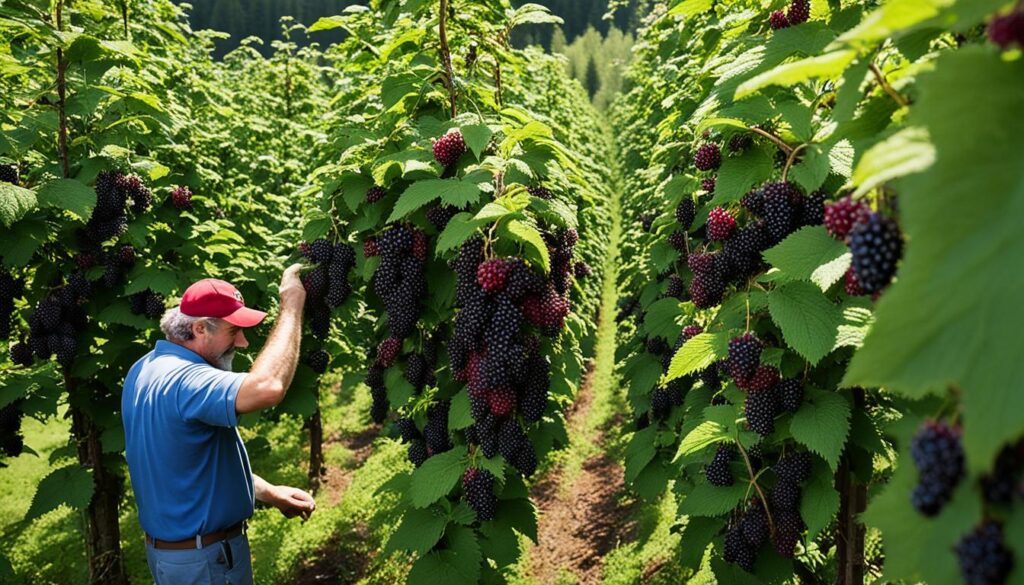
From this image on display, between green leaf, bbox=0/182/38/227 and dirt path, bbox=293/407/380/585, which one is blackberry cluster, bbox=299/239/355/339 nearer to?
green leaf, bbox=0/182/38/227

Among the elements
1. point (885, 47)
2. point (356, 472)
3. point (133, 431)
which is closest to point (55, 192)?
point (133, 431)

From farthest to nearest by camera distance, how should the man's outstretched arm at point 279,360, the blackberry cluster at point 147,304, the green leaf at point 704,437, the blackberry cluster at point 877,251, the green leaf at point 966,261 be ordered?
1. the blackberry cluster at point 147,304
2. the man's outstretched arm at point 279,360
3. the green leaf at point 704,437
4. the blackberry cluster at point 877,251
5. the green leaf at point 966,261

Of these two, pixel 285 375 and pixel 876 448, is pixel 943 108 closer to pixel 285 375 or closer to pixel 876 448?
pixel 876 448

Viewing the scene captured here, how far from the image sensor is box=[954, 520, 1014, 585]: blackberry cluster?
767 mm

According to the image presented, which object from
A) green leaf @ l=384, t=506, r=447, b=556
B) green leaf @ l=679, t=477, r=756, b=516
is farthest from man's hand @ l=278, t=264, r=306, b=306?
green leaf @ l=679, t=477, r=756, b=516

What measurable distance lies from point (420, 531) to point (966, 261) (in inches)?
121

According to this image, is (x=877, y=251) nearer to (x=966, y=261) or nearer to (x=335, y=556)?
(x=966, y=261)

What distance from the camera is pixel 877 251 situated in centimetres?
103

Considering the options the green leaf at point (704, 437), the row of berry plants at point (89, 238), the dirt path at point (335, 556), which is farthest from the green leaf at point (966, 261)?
the dirt path at point (335, 556)

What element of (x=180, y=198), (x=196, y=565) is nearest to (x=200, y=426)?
(x=196, y=565)

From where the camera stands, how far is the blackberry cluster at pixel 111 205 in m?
3.82

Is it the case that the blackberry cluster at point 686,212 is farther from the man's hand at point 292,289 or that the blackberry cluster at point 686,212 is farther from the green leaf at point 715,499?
the man's hand at point 292,289

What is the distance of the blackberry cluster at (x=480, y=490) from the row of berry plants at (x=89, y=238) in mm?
2296

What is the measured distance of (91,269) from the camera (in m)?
4.17
